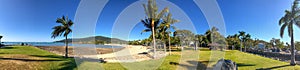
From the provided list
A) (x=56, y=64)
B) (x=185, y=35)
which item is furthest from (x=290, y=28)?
(x=185, y=35)

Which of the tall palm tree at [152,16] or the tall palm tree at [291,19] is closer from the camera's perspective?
the tall palm tree at [291,19]

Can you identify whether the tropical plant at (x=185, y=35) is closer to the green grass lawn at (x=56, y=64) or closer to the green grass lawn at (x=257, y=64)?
the green grass lawn at (x=257, y=64)

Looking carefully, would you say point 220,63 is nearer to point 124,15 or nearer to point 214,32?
point 124,15

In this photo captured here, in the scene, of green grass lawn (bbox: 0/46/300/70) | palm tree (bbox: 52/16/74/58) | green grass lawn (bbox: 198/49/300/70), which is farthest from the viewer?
palm tree (bbox: 52/16/74/58)

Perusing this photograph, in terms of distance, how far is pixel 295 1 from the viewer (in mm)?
22984

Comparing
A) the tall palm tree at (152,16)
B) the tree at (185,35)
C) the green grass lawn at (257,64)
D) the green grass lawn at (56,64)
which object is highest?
the tall palm tree at (152,16)

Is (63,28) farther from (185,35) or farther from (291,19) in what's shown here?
(185,35)

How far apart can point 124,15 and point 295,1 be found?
2252 cm

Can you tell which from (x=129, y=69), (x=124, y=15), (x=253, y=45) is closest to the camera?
(x=124, y=15)

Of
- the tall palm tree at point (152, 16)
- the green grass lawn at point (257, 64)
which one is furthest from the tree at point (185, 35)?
the green grass lawn at point (257, 64)

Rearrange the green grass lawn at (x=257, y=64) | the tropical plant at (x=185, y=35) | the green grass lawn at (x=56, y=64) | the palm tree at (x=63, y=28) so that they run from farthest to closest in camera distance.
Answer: the tropical plant at (x=185, y=35)
the palm tree at (x=63, y=28)
the green grass lawn at (x=257, y=64)
the green grass lawn at (x=56, y=64)

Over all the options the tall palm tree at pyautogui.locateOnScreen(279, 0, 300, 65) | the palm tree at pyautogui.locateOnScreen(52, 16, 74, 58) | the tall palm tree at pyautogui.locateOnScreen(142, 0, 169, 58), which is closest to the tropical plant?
the tall palm tree at pyautogui.locateOnScreen(142, 0, 169, 58)

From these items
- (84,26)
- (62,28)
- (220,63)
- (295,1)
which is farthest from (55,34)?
(295,1)

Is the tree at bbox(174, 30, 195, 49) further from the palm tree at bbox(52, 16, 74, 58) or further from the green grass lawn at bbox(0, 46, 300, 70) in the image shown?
the palm tree at bbox(52, 16, 74, 58)
